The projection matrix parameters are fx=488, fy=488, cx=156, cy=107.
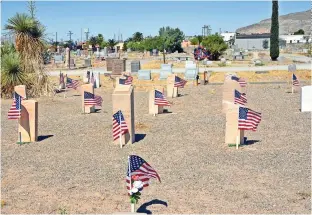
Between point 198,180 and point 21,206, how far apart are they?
3.79 m

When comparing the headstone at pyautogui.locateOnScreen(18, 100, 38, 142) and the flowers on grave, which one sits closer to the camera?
the flowers on grave

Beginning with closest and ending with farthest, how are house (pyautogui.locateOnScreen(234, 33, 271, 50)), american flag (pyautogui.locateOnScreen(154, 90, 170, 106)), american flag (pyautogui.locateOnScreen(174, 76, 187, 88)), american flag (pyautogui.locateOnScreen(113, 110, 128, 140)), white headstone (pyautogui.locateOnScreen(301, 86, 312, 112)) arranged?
american flag (pyautogui.locateOnScreen(113, 110, 128, 140)) < american flag (pyautogui.locateOnScreen(154, 90, 170, 106)) < white headstone (pyautogui.locateOnScreen(301, 86, 312, 112)) < american flag (pyautogui.locateOnScreen(174, 76, 187, 88)) < house (pyautogui.locateOnScreen(234, 33, 271, 50))

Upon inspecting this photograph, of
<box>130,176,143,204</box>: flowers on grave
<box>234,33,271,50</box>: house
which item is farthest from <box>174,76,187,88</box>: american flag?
<box>234,33,271,50</box>: house

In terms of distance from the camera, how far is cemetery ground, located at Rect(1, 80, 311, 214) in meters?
9.27

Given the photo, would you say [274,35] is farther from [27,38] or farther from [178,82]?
[27,38]

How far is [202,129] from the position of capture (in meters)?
16.8

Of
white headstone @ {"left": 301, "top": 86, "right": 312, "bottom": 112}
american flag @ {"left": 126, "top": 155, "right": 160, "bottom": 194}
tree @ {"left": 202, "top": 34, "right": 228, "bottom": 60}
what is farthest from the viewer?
tree @ {"left": 202, "top": 34, "right": 228, "bottom": 60}

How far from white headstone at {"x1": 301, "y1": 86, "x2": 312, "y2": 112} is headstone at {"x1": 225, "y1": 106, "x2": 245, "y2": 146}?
638 cm

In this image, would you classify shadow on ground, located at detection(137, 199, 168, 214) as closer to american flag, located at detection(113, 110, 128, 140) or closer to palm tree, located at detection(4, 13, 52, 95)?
american flag, located at detection(113, 110, 128, 140)

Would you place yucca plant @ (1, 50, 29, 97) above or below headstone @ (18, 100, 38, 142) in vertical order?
above

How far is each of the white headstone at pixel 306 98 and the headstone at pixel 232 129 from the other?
20.9 ft

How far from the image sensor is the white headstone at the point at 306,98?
1947cm

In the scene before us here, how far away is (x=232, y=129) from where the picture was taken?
14.2 metres

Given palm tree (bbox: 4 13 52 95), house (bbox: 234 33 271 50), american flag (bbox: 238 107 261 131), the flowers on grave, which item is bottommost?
the flowers on grave
